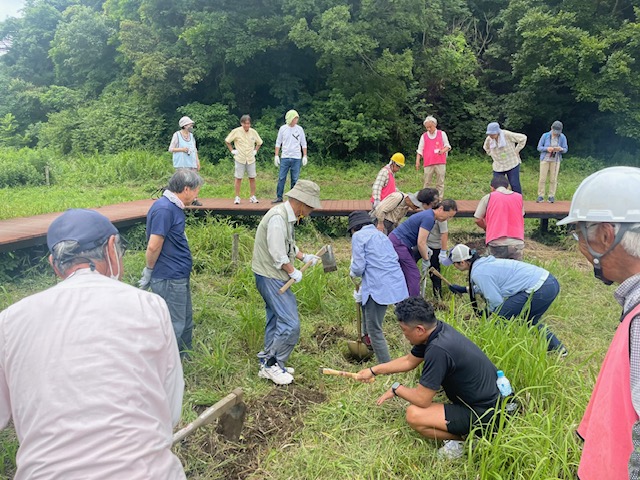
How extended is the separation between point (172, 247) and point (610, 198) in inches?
114

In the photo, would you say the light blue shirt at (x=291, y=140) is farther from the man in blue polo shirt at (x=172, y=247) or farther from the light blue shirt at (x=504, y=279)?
the light blue shirt at (x=504, y=279)

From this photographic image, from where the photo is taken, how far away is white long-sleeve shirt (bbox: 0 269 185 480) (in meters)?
1.16

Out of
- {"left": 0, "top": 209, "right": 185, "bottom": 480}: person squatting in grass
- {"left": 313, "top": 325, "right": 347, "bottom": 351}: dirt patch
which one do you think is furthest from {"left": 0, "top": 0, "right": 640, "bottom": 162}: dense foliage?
{"left": 0, "top": 209, "right": 185, "bottom": 480}: person squatting in grass

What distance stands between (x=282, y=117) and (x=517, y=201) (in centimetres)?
1134

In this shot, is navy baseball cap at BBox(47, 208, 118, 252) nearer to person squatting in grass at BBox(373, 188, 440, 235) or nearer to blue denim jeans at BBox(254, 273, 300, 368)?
blue denim jeans at BBox(254, 273, 300, 368)

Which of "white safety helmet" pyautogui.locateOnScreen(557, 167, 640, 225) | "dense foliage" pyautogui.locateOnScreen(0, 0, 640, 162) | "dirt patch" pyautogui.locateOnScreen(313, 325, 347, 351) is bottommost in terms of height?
"dirt patch" pyautogui.locateOnScreen(313, 325, 347, 351)

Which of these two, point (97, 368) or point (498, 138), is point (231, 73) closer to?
point (498, 138)

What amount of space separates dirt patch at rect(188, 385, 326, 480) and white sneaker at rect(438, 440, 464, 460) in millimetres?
931

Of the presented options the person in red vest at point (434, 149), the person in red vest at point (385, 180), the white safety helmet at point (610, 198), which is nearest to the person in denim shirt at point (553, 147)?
the person in red vest at point (434, 149)

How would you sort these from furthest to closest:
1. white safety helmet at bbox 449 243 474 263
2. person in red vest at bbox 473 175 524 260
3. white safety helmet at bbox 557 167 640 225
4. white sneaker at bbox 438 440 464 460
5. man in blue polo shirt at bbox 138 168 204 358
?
person in red vest at bbox 473 175 524 260
white safety helmet at bbox 449 243 474 263
man in blue polo shirt at bbox 138 168 204 358
white sneaker at bbox 438 440 464 460
white safety helmet at bbox 557 167 640 225

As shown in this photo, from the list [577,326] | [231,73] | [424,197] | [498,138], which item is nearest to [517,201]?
[424,197]

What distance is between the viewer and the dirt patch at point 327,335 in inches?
170

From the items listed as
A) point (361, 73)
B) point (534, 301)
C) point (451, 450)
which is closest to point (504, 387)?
point (451, 450)

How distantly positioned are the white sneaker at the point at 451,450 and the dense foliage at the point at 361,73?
1145 centimetres
